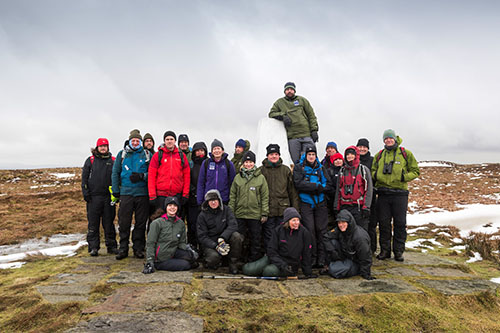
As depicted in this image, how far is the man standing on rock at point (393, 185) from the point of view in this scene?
262 inches

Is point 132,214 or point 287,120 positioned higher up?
point 287,120

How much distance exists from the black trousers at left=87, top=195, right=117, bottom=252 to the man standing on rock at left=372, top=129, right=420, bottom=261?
6288 mm

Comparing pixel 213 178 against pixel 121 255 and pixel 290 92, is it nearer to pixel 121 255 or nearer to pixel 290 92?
pixel 121 255

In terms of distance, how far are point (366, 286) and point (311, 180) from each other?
7.13 ft

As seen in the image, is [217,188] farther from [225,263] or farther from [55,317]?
[55,317]

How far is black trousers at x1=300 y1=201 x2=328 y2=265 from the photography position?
6.14 m

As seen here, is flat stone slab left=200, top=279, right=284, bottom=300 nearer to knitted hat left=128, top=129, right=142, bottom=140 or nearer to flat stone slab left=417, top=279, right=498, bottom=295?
flat stone slab left=417, top=279, right=498, bottom=295

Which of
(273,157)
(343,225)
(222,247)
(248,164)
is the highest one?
(273,157)

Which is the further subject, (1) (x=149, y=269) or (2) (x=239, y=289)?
(1) (x=149, y=269)

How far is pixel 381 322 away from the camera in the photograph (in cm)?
374

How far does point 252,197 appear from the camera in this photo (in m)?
5.98

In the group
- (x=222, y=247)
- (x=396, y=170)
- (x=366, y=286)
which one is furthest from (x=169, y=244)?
(x=396, y=170)

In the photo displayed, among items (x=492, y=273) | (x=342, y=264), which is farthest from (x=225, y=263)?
(x=492, y=273)

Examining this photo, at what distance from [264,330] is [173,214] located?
10.0 ft
